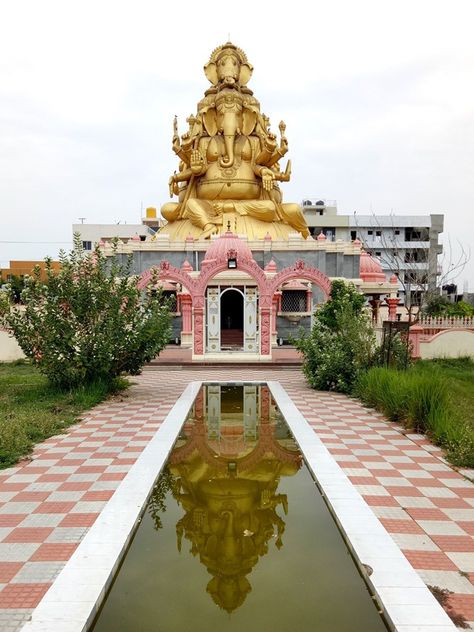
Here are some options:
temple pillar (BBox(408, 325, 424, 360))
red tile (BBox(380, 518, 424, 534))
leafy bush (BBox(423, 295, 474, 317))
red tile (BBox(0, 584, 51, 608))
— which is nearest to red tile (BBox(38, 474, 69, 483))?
red tile (BBox(0, 584, 51, 608))

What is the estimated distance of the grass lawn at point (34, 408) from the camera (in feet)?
21.6

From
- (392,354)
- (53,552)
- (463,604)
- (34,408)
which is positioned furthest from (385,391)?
(53,552)

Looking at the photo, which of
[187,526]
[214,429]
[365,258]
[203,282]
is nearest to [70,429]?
[214,429]

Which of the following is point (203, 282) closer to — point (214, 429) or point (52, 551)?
point (214, 429)

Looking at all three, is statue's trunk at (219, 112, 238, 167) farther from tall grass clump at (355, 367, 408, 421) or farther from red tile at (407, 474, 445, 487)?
red tile at (407, 474, 445, 487)

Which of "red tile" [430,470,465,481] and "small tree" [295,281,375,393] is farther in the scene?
"small tree" [295,281,375,393]

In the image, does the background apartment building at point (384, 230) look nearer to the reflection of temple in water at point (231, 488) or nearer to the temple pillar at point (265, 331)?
the temple pillar at point (265, 331)

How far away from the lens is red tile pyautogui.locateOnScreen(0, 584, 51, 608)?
3.28 m

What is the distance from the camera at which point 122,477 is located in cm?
558

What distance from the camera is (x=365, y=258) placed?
24.1m

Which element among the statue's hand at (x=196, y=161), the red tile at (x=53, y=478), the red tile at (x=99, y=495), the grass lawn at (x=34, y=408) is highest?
the statue's hand at (x=196, y=161)

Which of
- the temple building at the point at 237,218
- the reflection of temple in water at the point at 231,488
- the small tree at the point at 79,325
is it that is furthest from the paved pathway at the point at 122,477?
the temple building at the point at 237,218

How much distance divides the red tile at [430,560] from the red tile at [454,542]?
4.8 inches

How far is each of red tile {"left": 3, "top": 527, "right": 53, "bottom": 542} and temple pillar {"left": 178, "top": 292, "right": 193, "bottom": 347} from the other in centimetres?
1495
